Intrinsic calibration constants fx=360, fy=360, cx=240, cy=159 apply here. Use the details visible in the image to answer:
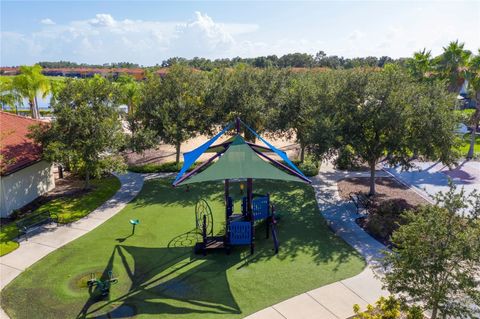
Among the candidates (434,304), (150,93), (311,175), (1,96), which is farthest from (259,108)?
(1,96)

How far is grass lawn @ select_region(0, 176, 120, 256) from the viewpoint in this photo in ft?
50.1

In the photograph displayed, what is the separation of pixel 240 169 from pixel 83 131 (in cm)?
956

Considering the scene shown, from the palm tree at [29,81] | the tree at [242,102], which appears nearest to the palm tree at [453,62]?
the tree at [242,102]

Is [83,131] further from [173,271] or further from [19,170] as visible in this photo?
[173,271]

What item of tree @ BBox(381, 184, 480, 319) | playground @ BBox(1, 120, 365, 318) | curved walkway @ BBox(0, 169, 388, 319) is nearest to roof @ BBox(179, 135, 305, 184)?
playground @ BBox(1, 120, 365, 318)

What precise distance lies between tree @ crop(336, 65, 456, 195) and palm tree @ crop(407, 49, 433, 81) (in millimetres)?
9943

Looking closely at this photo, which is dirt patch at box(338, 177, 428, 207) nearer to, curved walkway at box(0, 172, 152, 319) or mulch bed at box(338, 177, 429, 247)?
mulch bed at box(338, 177, 429, 247)

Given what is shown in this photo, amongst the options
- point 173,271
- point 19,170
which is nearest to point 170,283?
point 173,271

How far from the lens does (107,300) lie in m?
11.5

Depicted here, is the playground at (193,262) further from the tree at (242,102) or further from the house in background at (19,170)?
the tree at (242,102)

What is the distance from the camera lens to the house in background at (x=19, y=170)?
58.0ft

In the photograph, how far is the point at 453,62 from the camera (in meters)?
26.1

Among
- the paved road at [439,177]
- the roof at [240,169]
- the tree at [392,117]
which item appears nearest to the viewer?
the roof at [240,169]

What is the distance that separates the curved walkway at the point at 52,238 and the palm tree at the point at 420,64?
73.3ft
